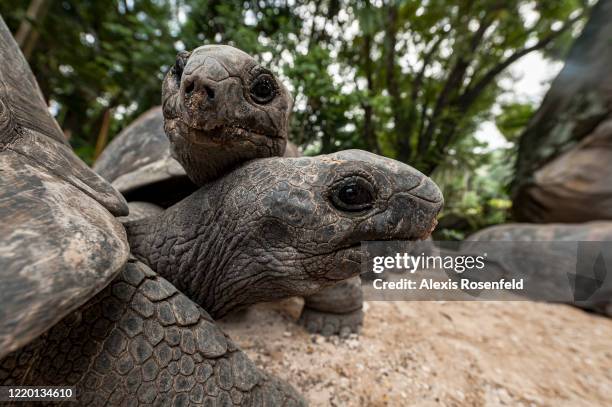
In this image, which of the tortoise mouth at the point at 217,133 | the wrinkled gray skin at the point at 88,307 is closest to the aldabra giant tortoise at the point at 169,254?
the wrinkled gray skin at the point at 88,307

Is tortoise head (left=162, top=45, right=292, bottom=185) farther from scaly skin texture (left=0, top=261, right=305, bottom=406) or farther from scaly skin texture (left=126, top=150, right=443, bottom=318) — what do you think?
scaly skin texture (left=0, top=261, right=305, bottom=406)

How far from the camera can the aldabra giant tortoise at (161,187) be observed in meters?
1.46

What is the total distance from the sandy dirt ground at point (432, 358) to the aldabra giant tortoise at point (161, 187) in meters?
0.10

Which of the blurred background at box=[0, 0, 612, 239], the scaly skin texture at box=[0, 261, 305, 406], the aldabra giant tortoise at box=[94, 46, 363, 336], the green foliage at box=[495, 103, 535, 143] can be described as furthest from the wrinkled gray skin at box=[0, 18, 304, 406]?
the green foliage at box=[495, 103, 535, 143]

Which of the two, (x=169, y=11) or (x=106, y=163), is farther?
(x=169, y=11)

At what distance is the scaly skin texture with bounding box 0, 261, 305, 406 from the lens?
30.2 inches

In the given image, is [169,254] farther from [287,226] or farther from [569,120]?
[569,120]

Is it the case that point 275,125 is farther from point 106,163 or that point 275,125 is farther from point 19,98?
point 106,163

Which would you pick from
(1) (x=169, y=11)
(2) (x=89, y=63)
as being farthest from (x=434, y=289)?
(2) (x=89, y=63)

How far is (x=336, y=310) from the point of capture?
5.46 feet

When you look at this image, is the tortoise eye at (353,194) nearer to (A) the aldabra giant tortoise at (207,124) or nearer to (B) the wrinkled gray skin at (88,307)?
(A) the aldabra giant tortoise at (207,124)

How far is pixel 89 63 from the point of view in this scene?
18.6 ft

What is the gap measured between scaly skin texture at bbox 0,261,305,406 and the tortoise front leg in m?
0.79

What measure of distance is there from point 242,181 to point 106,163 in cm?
139
